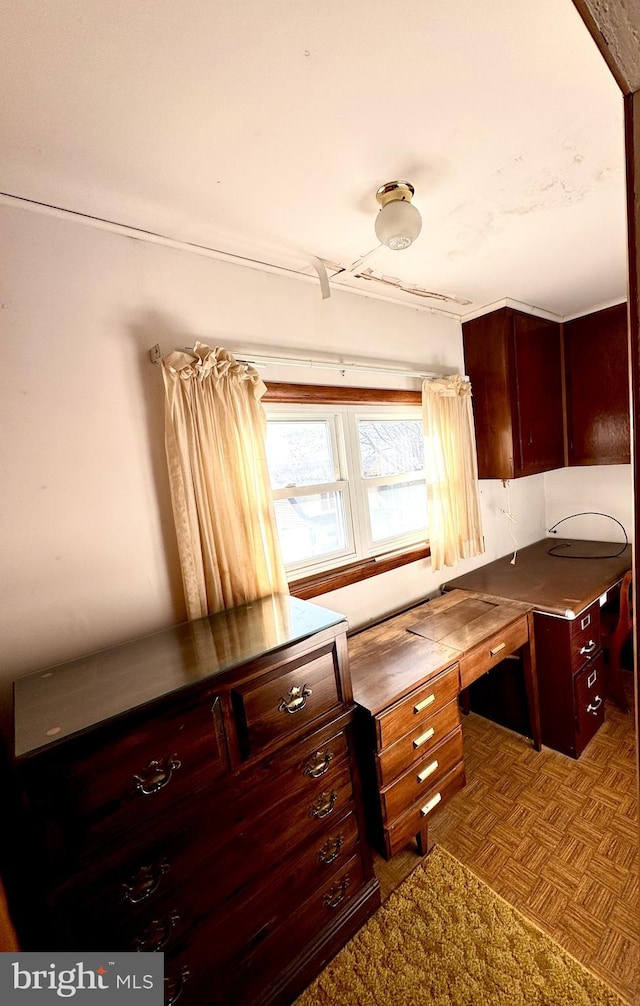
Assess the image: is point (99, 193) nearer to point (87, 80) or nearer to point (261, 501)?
point (87, 80)

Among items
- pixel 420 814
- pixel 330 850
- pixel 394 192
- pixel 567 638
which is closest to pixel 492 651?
pixel 567 638

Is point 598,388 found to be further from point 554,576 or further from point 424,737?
point 424,737

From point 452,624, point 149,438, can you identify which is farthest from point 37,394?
point 452,624

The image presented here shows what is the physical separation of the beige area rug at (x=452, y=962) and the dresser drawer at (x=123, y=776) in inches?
35.7

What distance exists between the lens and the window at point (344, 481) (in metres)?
1.82

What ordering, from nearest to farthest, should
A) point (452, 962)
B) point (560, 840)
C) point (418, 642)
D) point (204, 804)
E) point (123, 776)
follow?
point (123, 776) < point (204, 804) < point (452, 962) < point (560, 840) < point (418, 642)

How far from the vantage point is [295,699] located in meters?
1.14

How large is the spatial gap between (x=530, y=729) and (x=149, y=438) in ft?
7.75

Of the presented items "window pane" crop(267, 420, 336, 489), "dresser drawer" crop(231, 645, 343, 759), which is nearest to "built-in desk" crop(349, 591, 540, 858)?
"dresser drawer" crop(231, 645, 343, 759)

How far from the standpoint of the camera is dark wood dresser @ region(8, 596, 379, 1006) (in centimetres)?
81

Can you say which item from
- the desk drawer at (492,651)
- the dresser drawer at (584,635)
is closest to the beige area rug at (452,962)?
the desk drawer at (492,651)

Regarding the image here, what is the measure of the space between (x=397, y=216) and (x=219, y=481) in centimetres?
104

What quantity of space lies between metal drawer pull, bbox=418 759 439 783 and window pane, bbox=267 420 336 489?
1.28 meters

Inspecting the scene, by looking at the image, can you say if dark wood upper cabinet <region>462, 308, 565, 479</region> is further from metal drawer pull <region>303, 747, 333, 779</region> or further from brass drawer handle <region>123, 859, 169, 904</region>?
brass drawer handle <region>123, 859, 169, 904</region>
